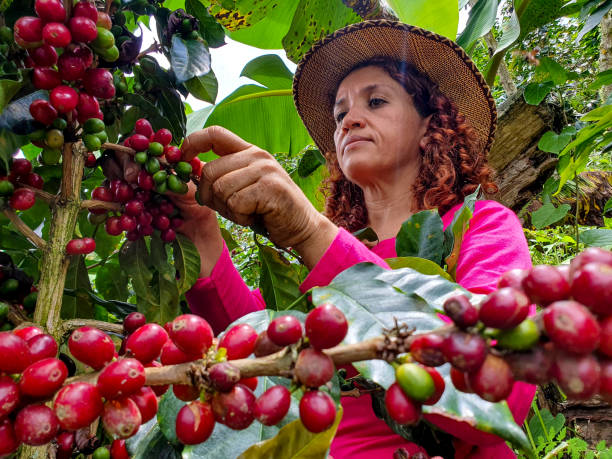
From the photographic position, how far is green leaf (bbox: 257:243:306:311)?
1.20m

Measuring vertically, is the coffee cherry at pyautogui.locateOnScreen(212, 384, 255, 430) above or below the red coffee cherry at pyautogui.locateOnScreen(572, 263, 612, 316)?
below

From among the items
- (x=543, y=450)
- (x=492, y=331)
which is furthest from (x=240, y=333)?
(x=543, y=450)

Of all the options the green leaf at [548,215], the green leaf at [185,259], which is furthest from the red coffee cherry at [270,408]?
the green leaf at [548,215]

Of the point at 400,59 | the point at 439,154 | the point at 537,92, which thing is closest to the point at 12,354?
the point at 439,154

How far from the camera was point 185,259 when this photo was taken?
111 cm

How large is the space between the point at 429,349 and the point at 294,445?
27 cm

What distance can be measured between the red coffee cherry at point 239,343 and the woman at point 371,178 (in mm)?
457

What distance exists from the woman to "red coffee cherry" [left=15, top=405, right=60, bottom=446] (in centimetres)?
57

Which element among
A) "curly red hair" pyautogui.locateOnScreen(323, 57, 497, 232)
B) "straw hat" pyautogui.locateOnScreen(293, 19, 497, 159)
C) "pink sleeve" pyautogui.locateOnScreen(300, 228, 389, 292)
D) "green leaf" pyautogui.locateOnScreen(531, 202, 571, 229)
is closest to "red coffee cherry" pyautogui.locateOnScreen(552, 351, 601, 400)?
"pink sleeve" pyautogui.locateOnScreen(300, 228, 389, 292)

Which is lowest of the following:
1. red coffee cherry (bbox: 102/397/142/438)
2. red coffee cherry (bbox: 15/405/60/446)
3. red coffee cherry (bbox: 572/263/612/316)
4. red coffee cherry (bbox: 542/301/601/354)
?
red coffee cherry (bbox: 15/405/60/446)

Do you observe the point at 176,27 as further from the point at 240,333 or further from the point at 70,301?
the point at 240,333

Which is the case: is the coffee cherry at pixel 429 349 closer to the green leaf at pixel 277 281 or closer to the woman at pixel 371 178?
the woman at pixel 371 178

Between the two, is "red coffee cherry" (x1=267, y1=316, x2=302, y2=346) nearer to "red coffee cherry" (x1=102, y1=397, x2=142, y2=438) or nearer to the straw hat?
"red coffee cherry" (x1=102, y1=397, x2=142, y2=438)

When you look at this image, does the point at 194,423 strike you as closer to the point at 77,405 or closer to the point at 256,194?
the point at 77,405
